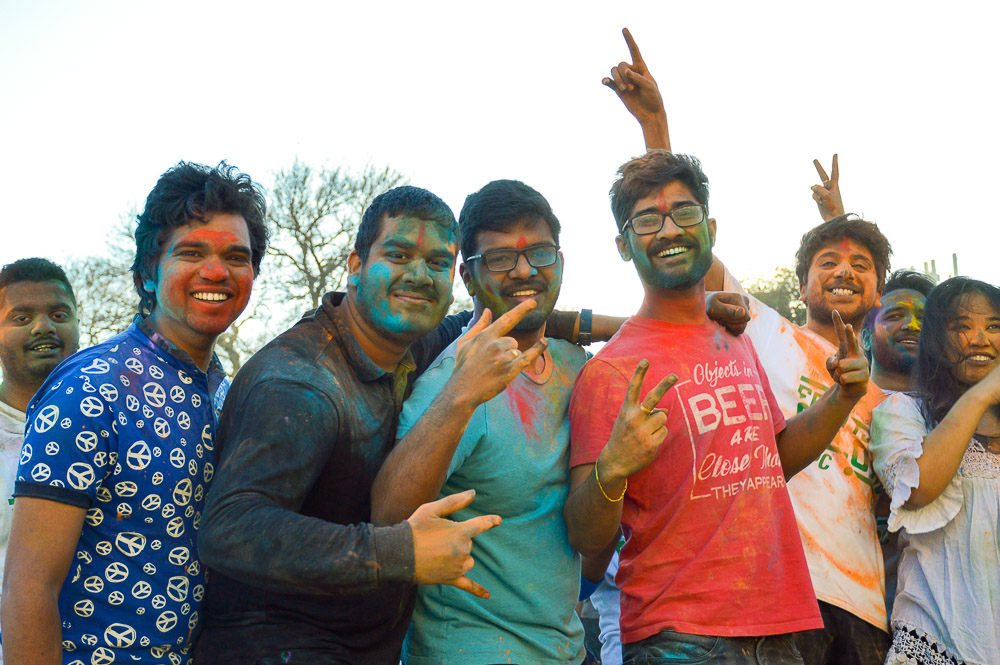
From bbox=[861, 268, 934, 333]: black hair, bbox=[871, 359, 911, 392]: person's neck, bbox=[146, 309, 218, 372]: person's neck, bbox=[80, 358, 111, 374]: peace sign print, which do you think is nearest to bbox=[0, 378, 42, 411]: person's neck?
bbox=[146, 309, 218, 372]: person's neck

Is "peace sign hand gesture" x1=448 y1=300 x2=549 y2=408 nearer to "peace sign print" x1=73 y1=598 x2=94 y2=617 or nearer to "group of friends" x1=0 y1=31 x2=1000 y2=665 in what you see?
"group of friends" x1=0 y1=31 x2=1000 y2=665

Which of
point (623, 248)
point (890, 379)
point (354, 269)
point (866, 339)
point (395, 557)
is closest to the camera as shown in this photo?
point (395, 557)

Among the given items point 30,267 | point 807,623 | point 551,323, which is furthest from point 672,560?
point 30,267

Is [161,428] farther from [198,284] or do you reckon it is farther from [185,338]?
[198,284]

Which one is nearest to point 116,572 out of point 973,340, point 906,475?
point 906,475

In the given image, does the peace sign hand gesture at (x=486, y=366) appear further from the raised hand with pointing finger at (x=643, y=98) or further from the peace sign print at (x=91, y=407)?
the raised hand with pointing finger at (x=643, y=98)

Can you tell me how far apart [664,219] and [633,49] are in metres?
1.20

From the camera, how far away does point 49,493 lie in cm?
Result: 205

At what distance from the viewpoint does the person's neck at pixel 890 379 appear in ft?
13.5

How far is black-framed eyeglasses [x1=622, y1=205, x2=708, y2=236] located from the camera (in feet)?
9.58

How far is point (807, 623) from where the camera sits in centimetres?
248

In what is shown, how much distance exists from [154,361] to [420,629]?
123 cm

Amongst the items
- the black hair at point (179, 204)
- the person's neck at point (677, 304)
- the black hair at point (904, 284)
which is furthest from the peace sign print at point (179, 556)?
the black hair at point (904, 284)

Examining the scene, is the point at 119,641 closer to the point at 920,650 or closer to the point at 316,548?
the point at 316,548
